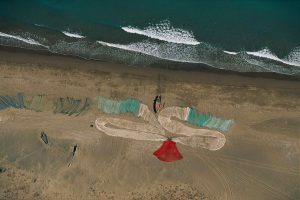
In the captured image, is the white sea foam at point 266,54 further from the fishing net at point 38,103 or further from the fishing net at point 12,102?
the fishing net at point 12,102

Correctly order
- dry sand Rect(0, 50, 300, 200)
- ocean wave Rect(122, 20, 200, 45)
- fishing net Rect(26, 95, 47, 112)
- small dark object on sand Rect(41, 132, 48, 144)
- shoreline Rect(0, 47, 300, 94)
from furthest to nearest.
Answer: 1. ocean wave Rect(122, 20, 200, 45)
2. shoreline Rect(0, 47, 300, 94)
3. fishing net Rect(26, 95, 47, 112)
4. small dark object on sand Rect(41, 132, 48, 144)
5. dry sand Rect(0, 50, 300, 200)

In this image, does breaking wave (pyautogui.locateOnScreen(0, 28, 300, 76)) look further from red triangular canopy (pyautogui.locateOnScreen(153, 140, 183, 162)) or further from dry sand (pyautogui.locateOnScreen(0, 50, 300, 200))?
red triangular canopy (pyautogui.locateOnScreen(153, 140, 183, 162))

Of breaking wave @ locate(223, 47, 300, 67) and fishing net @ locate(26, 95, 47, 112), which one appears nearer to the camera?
fishing net @ locate(26, 95, 47, 112)

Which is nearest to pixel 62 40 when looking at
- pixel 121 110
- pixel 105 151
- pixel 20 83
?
pixel 20 83

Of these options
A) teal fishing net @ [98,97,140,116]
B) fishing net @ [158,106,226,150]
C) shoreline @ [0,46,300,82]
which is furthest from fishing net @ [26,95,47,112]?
fishing net @ [158,106,226,150]

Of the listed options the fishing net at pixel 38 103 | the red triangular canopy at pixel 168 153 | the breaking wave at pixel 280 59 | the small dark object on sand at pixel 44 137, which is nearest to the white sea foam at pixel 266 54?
the breaking wave at pixel 280 59

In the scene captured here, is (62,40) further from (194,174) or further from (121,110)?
(194,174)
